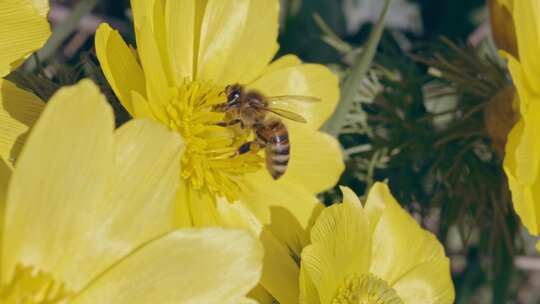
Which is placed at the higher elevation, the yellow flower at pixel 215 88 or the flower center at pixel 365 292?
the yellow flower at pixel 215 88

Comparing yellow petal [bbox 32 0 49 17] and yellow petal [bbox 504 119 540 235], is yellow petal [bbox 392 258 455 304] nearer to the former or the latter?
yellow petal [bbox 504 119 540 235]

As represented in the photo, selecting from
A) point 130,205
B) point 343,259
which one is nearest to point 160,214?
point 130,205

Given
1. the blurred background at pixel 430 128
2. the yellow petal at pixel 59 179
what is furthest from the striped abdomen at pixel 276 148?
the yellow petal at pixel 59 179

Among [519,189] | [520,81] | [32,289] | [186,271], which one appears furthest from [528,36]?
[32,289]

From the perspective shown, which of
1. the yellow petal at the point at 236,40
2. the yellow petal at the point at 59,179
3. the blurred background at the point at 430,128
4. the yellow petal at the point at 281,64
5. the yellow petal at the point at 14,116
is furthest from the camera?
the blurred background at the point at 430,128

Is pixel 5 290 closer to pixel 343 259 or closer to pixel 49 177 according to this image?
A: pixel 49 177

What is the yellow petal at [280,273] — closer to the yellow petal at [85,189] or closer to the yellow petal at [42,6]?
the yellow petal at [85,189]

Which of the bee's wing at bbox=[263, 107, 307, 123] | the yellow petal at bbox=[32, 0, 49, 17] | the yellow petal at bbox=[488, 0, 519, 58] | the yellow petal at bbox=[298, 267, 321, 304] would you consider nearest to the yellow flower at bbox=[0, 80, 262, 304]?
the yellow petal at bbox=[298, 267, 321, 304]

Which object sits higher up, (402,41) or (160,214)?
(160,214)
